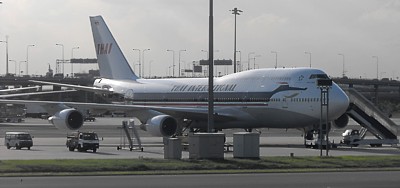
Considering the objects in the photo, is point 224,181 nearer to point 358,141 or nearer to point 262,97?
point 262,97

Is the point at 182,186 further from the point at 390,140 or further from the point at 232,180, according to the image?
the point at 390,140

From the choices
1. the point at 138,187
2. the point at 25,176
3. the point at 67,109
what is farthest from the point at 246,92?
the point at 138,187

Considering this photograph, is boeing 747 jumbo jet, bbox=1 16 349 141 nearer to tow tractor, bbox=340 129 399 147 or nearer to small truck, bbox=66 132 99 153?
tow tractor, bbox=340 129 399 147

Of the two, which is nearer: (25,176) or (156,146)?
(25,176)

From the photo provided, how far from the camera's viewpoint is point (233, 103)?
61.3 meters

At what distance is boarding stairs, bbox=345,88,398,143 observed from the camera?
58.4 metres

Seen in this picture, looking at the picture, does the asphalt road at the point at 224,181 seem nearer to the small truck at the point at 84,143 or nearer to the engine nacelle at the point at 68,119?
the small truck at the point at 84,143

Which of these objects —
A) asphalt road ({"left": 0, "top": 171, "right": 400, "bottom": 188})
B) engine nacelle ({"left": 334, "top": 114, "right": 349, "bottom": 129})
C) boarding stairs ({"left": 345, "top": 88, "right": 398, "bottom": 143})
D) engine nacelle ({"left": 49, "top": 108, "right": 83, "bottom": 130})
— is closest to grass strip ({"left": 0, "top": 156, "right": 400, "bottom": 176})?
asphalt road ({"left": 0, "top": 171, "right": 400, "bottom": 188})

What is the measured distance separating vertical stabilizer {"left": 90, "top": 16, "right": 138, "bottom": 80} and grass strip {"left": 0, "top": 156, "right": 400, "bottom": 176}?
3460 cm

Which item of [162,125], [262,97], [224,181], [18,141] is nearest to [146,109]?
[162,125]

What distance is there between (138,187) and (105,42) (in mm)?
48772

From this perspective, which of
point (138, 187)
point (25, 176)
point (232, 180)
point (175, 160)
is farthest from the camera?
point (175, 160)

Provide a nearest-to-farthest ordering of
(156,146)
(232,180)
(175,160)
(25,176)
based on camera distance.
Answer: (232,180), (25,176), (175,160), (156,146)

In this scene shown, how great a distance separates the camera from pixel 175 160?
39844mm
